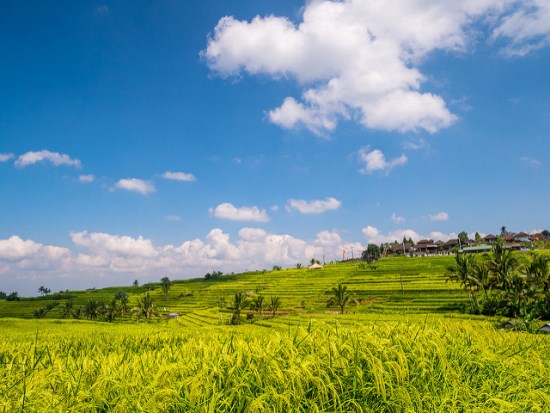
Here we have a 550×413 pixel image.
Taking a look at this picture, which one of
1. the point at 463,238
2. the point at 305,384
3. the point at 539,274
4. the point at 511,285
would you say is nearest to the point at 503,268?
the point at 511,285

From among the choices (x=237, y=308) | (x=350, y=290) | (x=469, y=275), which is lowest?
(x=350, y=290)

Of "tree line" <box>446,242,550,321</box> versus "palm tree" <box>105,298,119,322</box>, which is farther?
"palm tree" <box>105,298,119,322</box>

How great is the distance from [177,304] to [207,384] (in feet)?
294

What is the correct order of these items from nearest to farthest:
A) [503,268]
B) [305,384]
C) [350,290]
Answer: [305,384]
[503,268]
[350,290]

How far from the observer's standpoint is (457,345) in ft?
15.5

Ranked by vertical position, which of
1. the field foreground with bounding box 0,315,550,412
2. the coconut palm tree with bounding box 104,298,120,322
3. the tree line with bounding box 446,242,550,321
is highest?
the field foreground with bounding box 0,315,550,412

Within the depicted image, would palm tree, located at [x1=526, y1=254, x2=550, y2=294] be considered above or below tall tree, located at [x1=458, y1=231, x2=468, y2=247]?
below

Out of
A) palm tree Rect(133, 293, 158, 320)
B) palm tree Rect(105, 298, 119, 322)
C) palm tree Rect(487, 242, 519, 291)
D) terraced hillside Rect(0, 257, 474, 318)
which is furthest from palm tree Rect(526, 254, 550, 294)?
palm tree Rect(105, 298, 119, 322)

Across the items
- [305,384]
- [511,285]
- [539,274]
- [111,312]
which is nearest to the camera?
[305,384]

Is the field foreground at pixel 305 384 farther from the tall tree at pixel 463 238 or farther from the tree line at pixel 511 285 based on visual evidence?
the tall tree at pixel 463 238

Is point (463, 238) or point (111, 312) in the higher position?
point (463, 238)

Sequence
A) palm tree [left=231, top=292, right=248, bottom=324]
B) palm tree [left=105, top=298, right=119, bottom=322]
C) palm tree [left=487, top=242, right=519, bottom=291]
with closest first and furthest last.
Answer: palm tree [left=487, top=242, right=519, bottom=291] → palm tree [left=231, top=292, right=248, bottom=324] → palm tree [left=105, top=298, right=119, bottom=322]

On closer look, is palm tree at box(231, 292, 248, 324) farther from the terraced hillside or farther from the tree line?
the tree line

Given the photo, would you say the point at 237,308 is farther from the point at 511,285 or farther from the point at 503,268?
the point at 503,268
